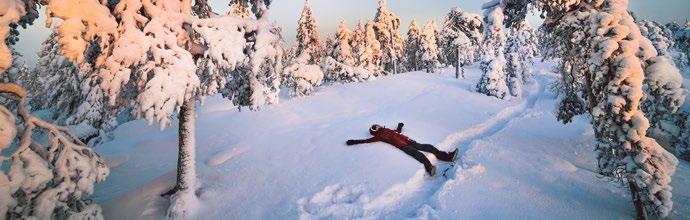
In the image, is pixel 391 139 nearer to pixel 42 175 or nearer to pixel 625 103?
pixel 625 103

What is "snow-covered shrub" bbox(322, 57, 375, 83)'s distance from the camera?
24016mm

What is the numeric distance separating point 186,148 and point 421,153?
5908 millimetres

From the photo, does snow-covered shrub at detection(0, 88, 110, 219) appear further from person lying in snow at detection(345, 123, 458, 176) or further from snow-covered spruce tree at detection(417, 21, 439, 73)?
snow-covered spruce tree at detection(417, 21, 439, 73)

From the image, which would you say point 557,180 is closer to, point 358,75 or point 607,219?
point 607,219

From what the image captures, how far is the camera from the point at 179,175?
8414 millimetres

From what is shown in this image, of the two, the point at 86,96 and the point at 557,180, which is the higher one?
the point at 86,96

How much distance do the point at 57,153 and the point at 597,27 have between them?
972cm

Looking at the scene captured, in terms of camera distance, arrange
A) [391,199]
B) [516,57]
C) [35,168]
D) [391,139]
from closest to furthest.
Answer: [35,168], [391,199], [391,139], [516,57]

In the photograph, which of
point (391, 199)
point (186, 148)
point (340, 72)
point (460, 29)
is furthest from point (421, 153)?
point (460, 29)

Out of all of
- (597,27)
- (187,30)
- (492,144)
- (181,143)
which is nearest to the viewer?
Answer: (597,27)

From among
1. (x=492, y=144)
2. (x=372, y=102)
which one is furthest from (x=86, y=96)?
(x=492, y=144)

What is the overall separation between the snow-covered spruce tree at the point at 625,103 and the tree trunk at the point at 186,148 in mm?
8130

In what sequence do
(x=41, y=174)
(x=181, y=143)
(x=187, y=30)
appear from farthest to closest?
(x=181, y=143)
(x=187, y=30)
(x=41, y=174)

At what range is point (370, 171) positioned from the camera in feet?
30.4
